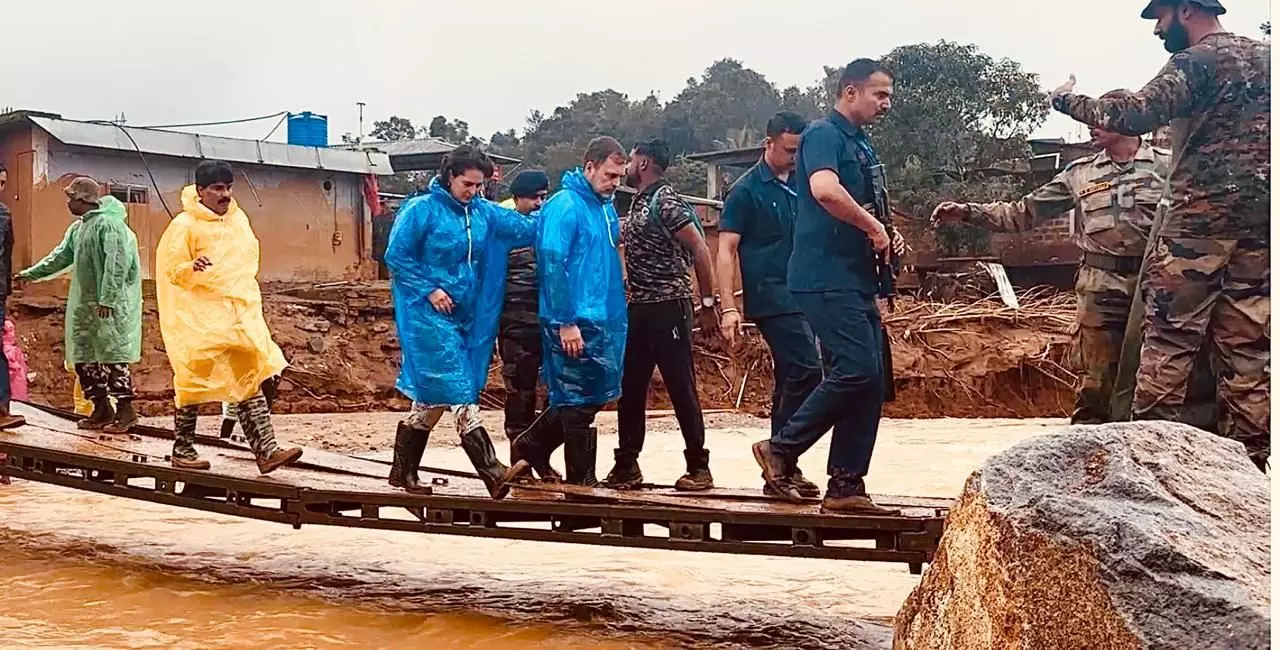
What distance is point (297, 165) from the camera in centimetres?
2231

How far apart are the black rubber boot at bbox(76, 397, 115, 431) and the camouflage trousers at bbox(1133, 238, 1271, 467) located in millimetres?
5521

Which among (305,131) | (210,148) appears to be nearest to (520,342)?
(210,148)

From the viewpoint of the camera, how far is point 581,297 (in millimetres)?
5344

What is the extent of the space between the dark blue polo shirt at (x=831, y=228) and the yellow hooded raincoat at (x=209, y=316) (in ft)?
8.59

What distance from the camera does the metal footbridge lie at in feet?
14.3

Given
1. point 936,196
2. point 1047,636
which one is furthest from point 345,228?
point 1047,636

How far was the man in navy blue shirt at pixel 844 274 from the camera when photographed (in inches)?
176

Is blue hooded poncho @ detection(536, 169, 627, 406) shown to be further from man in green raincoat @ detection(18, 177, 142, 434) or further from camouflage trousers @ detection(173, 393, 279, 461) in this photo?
man in green raincoat @ detection(18, 177, 142, 434)

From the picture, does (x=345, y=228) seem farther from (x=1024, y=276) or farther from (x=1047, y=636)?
(x=1047, y=636)

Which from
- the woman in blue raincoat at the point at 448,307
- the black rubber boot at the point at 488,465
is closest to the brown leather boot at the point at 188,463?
the woman in blue raincoat at the point at 448,307

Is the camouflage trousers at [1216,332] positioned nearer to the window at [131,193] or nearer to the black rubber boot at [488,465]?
the black rubber boot at [488,465]

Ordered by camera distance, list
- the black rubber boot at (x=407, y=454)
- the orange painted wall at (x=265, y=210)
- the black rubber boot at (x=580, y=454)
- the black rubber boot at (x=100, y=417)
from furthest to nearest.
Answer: the orange painted wall at (x=265, y=210) < the black rubber boot at (x=100, y=417) < the black rubber boot at (x=580, y=454) < the black rubber boot at (x=407, y=454)

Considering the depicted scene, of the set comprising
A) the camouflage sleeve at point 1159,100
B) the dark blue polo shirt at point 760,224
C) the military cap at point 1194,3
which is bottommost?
the dark blue polo shirt at point 760,224

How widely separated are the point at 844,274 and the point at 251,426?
285cm
